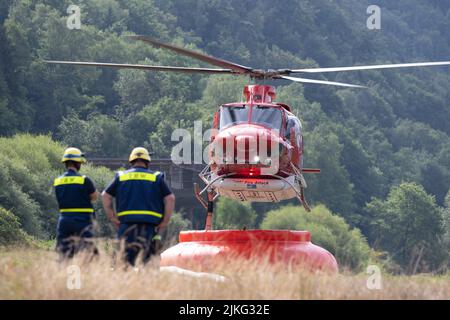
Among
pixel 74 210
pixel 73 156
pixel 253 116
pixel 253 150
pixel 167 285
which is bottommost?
pixel 167 285

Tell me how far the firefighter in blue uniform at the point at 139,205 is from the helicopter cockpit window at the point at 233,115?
10167 mm

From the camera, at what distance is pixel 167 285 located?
16.4 m

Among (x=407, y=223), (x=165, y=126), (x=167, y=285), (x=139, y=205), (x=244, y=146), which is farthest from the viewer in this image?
(x=165, y=126)

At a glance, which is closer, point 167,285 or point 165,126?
point 167,285

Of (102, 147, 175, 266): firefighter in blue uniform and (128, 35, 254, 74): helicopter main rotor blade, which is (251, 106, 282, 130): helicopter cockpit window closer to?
(128, 35, 254, 74): helicopter main rotor blade

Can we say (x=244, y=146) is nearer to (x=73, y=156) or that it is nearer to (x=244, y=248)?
(x=244, y=248)

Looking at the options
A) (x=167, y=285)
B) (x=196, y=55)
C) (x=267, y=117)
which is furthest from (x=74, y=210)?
(x=267, y=117)

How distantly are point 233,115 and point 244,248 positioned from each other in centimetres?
401

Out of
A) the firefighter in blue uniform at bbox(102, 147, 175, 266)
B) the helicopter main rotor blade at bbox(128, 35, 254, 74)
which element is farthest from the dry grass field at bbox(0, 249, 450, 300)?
the helicopter main rotor blade at bbox(128, 35, 254, 74)

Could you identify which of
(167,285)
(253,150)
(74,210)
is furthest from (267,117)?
(167,285)

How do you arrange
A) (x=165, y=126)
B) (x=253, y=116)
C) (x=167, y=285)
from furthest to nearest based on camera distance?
(x=165, y=126) → (x=253, y=116) → (x=167, y=285)

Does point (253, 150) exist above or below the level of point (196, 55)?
below

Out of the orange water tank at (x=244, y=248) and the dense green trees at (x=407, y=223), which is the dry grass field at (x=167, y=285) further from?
the dense green trees at (x=407, y=223)

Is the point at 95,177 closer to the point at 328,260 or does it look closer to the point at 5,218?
the point at 5,218
